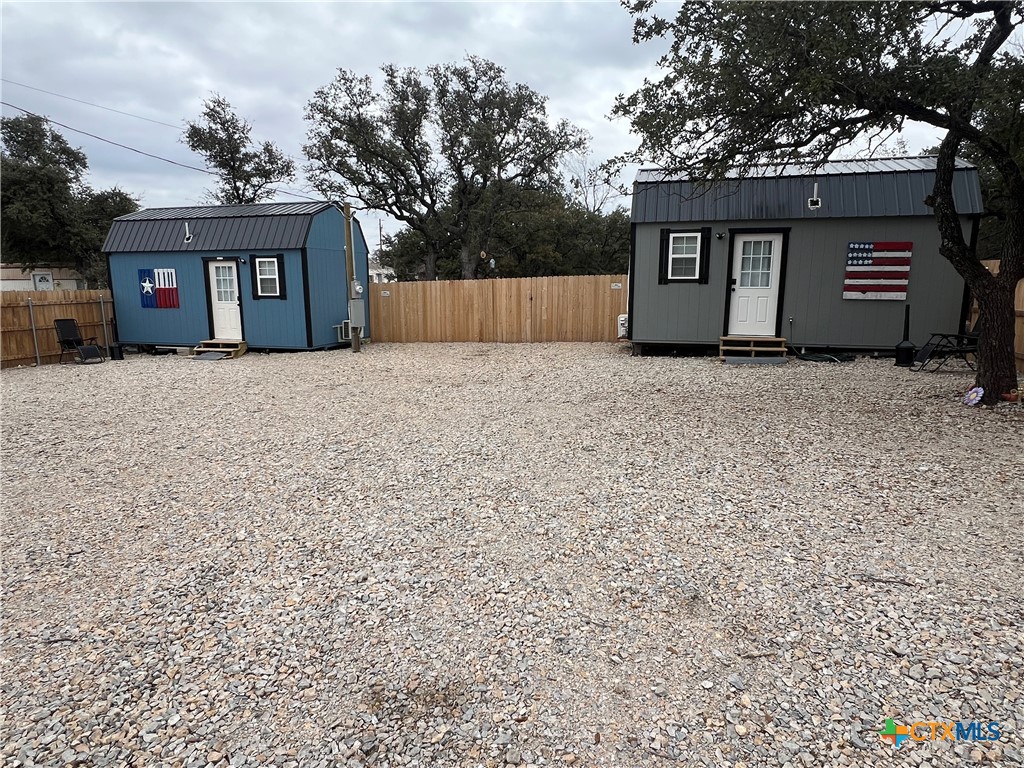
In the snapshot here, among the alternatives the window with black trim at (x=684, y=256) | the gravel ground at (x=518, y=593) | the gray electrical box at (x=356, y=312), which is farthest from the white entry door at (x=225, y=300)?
the window with black trim at (x=684, y=256)

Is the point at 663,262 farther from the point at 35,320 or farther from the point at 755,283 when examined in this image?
the point at 35,320

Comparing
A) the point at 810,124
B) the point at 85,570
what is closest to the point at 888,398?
the point at 810,124

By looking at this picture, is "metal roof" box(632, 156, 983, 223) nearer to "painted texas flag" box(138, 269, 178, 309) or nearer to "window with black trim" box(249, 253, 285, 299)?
"window with black trim" box(249, 253, 285, 299)

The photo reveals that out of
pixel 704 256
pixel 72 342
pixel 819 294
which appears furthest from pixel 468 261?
pixel 819 294

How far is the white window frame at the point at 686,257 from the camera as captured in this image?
10359mm

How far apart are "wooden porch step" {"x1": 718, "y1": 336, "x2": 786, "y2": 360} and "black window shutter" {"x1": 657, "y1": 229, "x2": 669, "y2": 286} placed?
1432 millimetres

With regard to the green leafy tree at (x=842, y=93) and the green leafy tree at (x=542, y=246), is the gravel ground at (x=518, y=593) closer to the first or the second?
the green leafy tree at (x=842, y=93)

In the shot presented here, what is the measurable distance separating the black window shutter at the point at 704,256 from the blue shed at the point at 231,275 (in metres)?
7.79

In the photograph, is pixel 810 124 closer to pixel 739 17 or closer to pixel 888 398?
pixel 739 17

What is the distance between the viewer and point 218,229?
12758 millimetres

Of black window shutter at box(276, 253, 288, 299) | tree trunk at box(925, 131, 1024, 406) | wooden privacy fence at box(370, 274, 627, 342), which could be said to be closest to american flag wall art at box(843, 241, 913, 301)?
tree trunk at box(925, 131, 1024, 406)

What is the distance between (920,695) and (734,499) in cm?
181

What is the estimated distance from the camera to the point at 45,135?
24859mm

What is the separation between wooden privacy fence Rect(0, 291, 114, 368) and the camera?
11.0 meters
